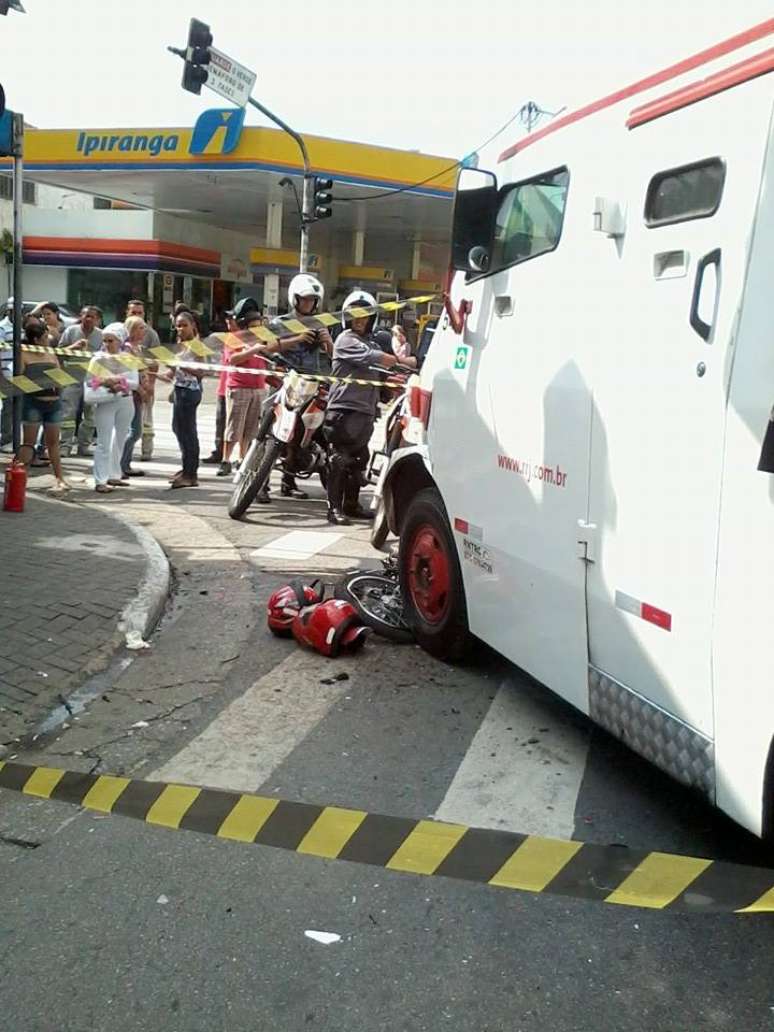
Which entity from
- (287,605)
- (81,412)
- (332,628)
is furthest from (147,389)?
(332,628)

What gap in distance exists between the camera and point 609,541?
3.50 metres

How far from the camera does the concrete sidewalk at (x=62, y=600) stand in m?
4.79

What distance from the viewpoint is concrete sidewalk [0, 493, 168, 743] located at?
15.7 ft

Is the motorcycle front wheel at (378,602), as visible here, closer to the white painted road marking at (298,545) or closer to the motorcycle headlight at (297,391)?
the white painted road marking at (298,545)

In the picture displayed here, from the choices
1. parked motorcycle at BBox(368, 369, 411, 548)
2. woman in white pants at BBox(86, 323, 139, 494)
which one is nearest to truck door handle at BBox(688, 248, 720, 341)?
parked motorcycle at BBox(368, 369, 411, 548)

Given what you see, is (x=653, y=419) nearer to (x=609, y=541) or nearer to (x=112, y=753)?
(x=609, y=541)

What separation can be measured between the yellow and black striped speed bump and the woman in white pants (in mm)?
6691

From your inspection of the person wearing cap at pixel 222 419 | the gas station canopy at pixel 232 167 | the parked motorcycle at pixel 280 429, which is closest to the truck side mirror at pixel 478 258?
the parked motorcycle at pixel 280 429

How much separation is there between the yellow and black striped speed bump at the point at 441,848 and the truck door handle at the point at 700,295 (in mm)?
1717

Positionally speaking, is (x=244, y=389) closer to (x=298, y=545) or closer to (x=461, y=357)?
(x=298, y=545)

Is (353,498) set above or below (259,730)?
above

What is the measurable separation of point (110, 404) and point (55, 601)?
15.5 ft

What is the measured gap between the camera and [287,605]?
5.83 metres

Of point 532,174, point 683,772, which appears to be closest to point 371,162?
point 532,174
